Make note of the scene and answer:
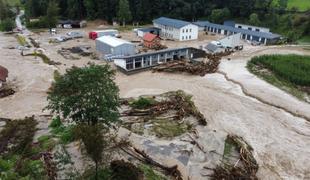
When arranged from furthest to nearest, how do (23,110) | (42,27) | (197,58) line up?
1. (42,27)
2. (197,58)
3. (23,110)

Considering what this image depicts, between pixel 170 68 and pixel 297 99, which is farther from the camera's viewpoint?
pixel 170 68

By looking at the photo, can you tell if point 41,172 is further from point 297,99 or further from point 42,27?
point 42,27

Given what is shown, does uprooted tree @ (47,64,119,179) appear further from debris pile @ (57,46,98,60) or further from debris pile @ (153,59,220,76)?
debris pile @ (57,46,98,60)

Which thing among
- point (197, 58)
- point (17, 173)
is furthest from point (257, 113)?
point (17, 173)

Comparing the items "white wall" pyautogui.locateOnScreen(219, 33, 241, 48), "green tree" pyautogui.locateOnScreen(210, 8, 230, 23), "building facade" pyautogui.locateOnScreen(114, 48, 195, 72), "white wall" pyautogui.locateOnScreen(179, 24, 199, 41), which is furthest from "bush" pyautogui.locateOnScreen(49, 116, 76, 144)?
→ "green tree" pyautogui.locateOnScreen(210, 8, 230, 23)

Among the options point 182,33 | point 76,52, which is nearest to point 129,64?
point 76,52

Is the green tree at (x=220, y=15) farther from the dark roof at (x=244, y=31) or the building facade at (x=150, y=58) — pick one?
the building facade at (x=150, y=58)

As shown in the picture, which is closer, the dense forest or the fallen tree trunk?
the fallen tree trunk
